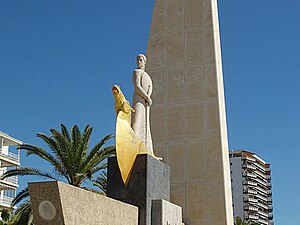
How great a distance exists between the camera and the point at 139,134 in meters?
11.0

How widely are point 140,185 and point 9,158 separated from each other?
4287cm

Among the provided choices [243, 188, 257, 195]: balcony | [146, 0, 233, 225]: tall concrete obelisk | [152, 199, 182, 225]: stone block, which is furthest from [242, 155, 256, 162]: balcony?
[152, 199, 182, 225]: stone block

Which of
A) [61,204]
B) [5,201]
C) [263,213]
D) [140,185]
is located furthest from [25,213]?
[263,213]

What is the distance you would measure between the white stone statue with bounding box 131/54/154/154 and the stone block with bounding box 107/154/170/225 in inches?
39.4

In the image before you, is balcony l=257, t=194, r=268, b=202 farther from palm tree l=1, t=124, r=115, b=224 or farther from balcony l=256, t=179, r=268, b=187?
palm tree l=1, t=124, r=115, b=224

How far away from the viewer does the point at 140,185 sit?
31.9 ft

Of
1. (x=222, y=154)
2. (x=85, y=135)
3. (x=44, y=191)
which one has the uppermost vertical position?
(x=85, y=135)

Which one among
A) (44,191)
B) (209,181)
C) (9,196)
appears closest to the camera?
(44,191)

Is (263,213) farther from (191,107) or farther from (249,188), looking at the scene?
(191,107)

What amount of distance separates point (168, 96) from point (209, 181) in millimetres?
3597

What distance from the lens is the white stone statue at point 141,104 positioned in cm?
1116

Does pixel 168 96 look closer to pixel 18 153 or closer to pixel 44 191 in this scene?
pixel 44 191

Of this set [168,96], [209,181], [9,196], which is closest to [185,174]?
[209,181]

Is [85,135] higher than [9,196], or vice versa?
[9,196]
